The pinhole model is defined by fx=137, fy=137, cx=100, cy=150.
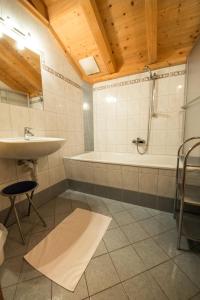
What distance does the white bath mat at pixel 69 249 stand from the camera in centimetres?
94

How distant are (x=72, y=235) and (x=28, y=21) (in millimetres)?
2418

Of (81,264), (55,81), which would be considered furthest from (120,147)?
(81,264)

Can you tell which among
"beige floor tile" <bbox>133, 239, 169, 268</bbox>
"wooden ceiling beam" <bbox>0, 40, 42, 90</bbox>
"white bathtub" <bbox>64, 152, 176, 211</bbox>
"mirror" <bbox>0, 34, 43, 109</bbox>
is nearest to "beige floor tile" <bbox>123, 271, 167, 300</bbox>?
"beige floor tile" <bbox>133, 239, 169, 268</bbox>

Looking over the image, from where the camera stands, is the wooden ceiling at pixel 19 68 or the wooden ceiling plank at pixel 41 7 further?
the wooden ceiling plank at pixel 41 7

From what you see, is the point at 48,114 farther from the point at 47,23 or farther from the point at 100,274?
the point at 100,274

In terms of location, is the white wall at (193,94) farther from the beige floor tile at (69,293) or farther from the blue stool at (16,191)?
the blue stool at (16,191)

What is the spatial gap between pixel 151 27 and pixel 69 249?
258 centimetres

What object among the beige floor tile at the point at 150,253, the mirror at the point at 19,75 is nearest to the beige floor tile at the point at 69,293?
the beige floor tile at the point at 150,253

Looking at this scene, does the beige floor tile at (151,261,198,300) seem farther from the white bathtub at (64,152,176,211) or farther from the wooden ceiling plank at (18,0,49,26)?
the wooden ceiling plank at (18,0,49,26)

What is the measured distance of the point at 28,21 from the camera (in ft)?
5.29

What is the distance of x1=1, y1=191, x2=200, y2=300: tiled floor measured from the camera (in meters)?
0.82

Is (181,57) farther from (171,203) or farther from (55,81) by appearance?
(171,203)

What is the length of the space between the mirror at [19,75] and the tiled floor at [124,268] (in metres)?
1.37

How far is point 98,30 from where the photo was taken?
6.03ft
